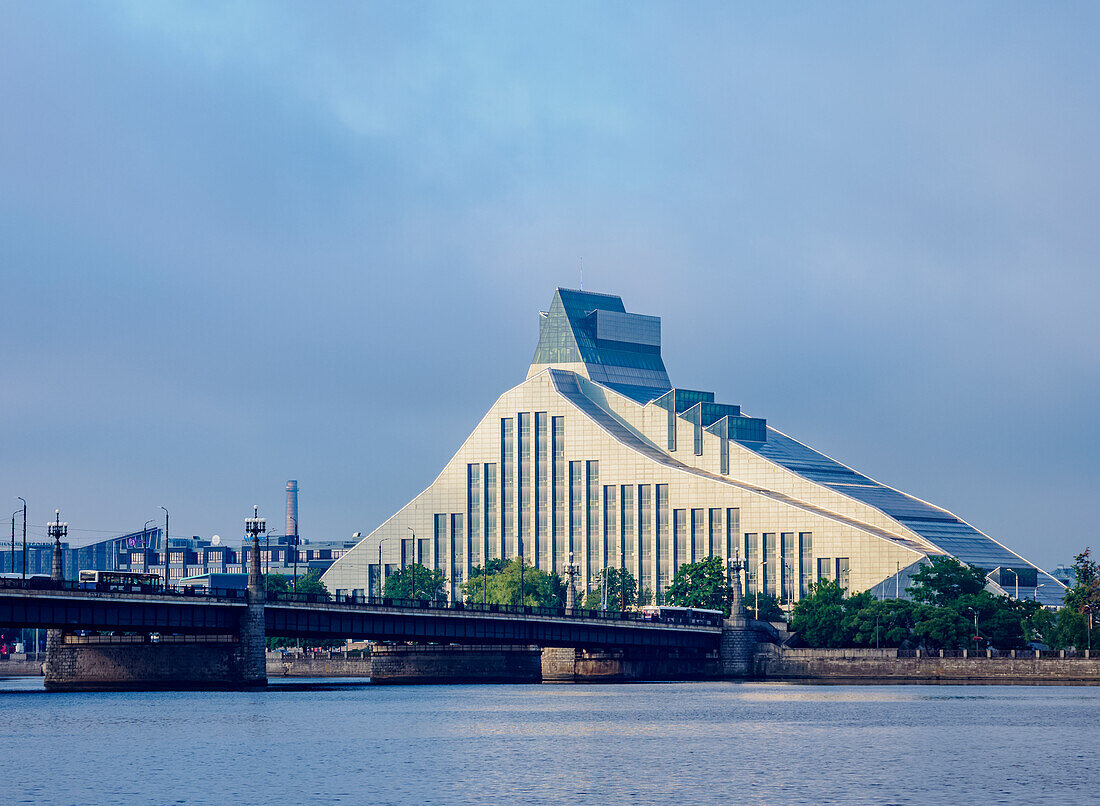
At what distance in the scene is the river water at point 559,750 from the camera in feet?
243

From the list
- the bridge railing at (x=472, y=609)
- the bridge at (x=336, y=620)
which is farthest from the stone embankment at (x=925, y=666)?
the bridge railing at (x=472, y=609)

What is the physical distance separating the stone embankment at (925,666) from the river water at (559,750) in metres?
14.4

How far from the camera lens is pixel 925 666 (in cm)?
17300

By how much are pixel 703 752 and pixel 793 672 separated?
95483mm

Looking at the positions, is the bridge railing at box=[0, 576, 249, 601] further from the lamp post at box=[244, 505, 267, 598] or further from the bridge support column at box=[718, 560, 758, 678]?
the bridge support column at box=[718, 560, 758, 678]

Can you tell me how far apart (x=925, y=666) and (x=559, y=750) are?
8642 centimetres

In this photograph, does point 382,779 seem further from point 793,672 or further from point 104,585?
point 793,672

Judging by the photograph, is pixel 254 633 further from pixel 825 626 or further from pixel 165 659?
pixel 825 626

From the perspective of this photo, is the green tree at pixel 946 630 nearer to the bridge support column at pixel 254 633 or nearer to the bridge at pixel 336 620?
the bridge at pixel 336 620

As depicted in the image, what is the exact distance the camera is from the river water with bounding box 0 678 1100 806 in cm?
7419

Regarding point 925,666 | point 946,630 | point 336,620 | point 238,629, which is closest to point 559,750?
point 238,629

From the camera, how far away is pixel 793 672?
185625 millimetres

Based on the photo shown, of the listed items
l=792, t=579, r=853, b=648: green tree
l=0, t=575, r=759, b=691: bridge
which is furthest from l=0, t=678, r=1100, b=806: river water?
l=792, t=579, r=853, b=648: green tree

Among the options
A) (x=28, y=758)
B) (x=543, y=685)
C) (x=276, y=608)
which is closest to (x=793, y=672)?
(x=543, y=685)
